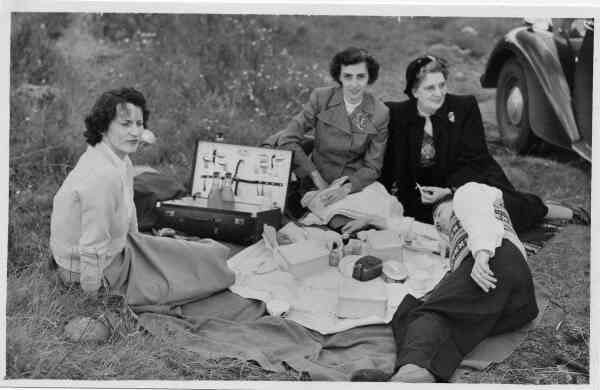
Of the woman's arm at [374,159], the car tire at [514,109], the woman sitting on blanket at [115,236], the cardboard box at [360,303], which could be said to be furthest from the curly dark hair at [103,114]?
the car tire at [514,109]

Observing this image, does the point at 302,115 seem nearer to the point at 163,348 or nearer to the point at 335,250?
the point at 335,250

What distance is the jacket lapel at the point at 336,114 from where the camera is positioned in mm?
5074

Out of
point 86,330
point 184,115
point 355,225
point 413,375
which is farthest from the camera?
point 184,115

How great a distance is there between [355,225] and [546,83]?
6.24 feet

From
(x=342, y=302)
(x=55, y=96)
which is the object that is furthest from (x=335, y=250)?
(x=55, y=96)

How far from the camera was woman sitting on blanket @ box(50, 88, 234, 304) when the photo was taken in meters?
3.53

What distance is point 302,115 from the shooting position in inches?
205

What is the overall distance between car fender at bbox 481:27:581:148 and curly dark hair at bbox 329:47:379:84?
1403mm

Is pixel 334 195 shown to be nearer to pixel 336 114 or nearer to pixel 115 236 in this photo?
pixel 336 114

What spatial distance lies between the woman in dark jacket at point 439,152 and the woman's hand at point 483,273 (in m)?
1.47

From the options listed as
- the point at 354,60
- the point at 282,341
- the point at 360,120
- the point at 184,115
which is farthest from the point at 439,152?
the point at 184,115

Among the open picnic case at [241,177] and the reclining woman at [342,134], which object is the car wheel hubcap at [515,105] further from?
the open picnic case at [241,177]

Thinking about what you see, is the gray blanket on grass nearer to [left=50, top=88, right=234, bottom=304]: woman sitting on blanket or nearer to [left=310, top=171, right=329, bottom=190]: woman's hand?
[left=50, top=88, right=234, bottom=304]: woman sitting on blanket

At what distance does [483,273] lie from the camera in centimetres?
347
